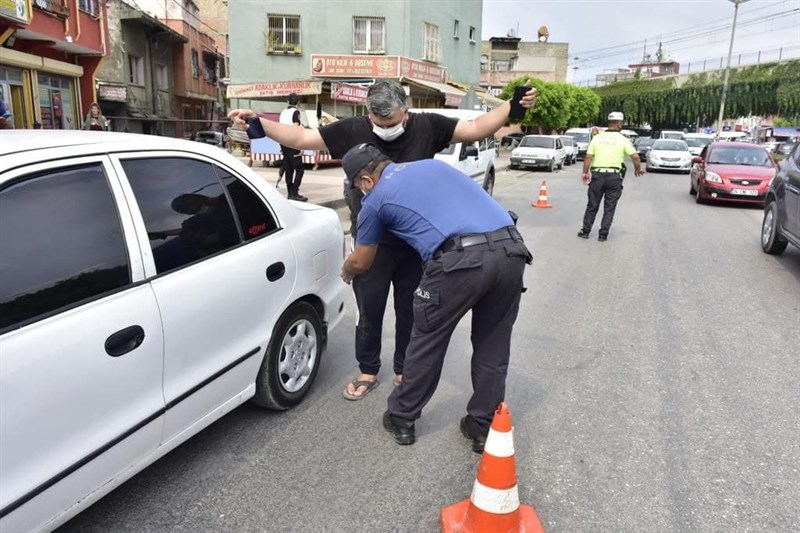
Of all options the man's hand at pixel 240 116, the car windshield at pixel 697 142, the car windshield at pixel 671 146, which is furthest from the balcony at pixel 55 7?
the car windshield at pixel 697 142

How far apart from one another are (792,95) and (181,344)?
173 feet

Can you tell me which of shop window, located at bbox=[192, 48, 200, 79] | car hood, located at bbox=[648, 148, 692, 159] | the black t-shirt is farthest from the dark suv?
Answer: shop window, located at bbox=[192, 48, 200, 79]

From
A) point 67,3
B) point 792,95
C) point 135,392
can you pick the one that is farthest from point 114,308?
point 792,95

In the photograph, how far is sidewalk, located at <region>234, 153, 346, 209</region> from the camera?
12.5 metres

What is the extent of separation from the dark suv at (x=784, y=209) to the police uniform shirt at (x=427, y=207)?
573cm

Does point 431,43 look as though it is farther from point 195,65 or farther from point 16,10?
point 16,10

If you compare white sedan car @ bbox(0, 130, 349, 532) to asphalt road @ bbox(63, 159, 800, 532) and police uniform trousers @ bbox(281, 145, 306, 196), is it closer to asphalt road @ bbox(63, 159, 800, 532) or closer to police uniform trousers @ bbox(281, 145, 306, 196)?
asphalt road @ bbox(63, 159, 800, 532)

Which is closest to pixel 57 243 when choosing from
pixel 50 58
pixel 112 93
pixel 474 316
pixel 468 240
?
pixel 468 240

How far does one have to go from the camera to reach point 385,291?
144 inches

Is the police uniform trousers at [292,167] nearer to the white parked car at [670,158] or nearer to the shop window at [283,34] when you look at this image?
the white parked car at [670,158]

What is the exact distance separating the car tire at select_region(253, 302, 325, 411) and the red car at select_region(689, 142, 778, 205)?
12168 mm

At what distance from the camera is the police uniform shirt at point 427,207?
2854 millimetres

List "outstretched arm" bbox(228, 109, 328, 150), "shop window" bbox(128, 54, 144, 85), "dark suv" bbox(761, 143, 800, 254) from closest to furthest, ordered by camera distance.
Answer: "outstretched arm" bbox(228, 109, 328, 150) → "dark suv" bbox(761, 143, 800, 254) → "shop window" bbox(128, 54, 144, 85)

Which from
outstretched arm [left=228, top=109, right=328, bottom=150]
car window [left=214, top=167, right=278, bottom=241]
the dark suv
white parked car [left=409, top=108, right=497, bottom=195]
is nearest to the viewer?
car window [left=214, top=167, right=278, bottom=241]
